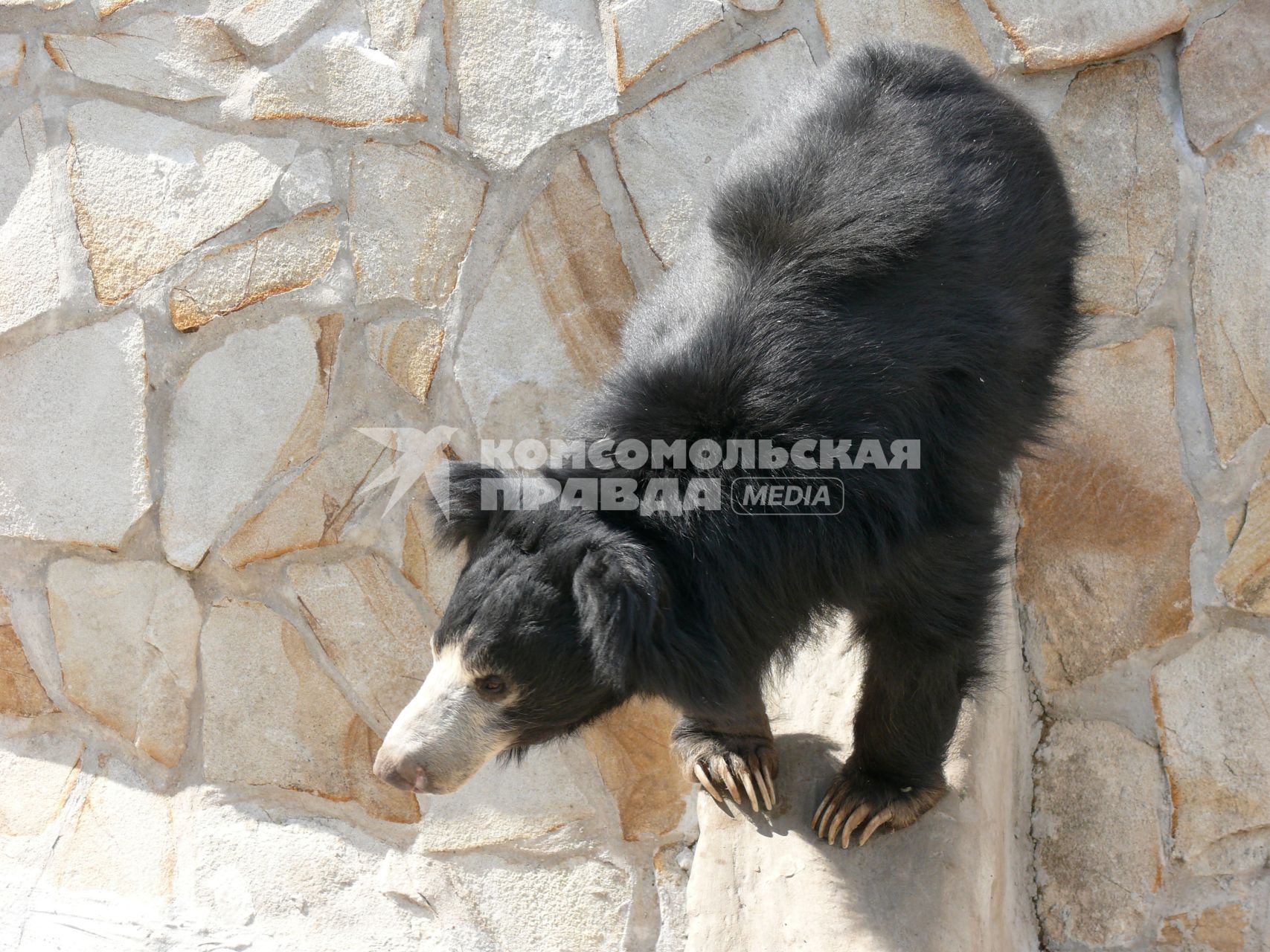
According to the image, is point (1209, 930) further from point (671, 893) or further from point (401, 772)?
point (401, 772)

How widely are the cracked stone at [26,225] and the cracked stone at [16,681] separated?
791mm

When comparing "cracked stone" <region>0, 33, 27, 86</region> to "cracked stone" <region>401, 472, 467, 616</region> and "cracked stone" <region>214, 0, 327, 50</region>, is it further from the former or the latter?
"cracked stone" <region>401, 472, 467, 616</region>

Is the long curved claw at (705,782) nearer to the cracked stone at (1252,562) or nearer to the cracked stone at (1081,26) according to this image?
the cracked stone at (1252,562)

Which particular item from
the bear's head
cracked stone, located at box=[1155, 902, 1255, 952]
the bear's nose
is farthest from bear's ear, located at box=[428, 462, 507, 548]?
cracked stone, located at box=[1155, 902, 1255, 952]

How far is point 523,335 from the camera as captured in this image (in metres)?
2.73

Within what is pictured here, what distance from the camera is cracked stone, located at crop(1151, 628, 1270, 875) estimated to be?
7.97 ft

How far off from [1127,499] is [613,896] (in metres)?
1.60

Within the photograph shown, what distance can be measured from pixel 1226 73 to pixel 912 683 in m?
1.69

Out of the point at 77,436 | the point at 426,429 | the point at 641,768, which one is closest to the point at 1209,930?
the point at 641,768

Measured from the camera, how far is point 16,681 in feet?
9.46

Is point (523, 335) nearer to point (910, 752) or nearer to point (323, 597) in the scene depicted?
point (323, 597)

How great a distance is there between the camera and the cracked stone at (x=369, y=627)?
2.77 m

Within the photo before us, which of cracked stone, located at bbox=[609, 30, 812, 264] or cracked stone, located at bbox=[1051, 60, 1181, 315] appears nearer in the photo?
cracked stone, located at bbox=[1051, 60, 1181, 315]

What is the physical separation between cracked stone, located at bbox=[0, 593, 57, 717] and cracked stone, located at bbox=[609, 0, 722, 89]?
2200 millimetres
